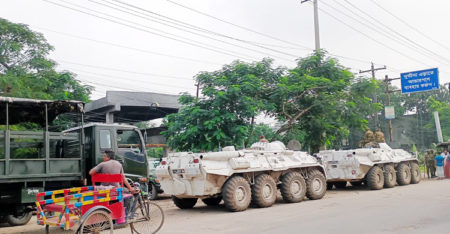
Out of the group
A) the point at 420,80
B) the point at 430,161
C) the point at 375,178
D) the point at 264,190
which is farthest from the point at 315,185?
the point at 420,80

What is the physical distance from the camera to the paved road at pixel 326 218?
25.8ft

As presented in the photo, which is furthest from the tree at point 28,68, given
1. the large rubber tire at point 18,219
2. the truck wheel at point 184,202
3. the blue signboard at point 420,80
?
the blue signboard at point 420,80

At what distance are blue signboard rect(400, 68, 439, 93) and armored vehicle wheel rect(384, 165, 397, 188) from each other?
7.82 m

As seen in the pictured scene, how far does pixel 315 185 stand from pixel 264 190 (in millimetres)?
2505

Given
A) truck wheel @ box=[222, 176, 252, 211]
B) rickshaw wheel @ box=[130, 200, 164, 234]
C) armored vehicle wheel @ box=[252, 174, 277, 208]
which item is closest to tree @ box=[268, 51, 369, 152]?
armored vehicle wheel @ box=[252, 174, 277, 208]

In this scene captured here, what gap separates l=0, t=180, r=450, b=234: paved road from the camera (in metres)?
7.88

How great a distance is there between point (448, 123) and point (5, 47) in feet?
158

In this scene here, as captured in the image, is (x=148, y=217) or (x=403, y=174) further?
(x=403, y=174)

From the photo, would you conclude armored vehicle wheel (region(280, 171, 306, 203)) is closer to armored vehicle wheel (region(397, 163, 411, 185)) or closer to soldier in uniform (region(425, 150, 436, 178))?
armored vehicle wheel (region(397, 163, 411, 185))

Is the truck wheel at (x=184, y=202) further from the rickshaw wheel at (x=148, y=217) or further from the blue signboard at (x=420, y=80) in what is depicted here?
the blue signboard at (x=420, y=80)

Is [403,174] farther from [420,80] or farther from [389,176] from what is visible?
[420,80]

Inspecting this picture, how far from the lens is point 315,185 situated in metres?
13.4

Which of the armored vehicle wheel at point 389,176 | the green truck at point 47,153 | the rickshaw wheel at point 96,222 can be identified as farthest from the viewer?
the armored vehicle wheel at point 389,176

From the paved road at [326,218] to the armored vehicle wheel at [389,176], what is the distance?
357 cm
